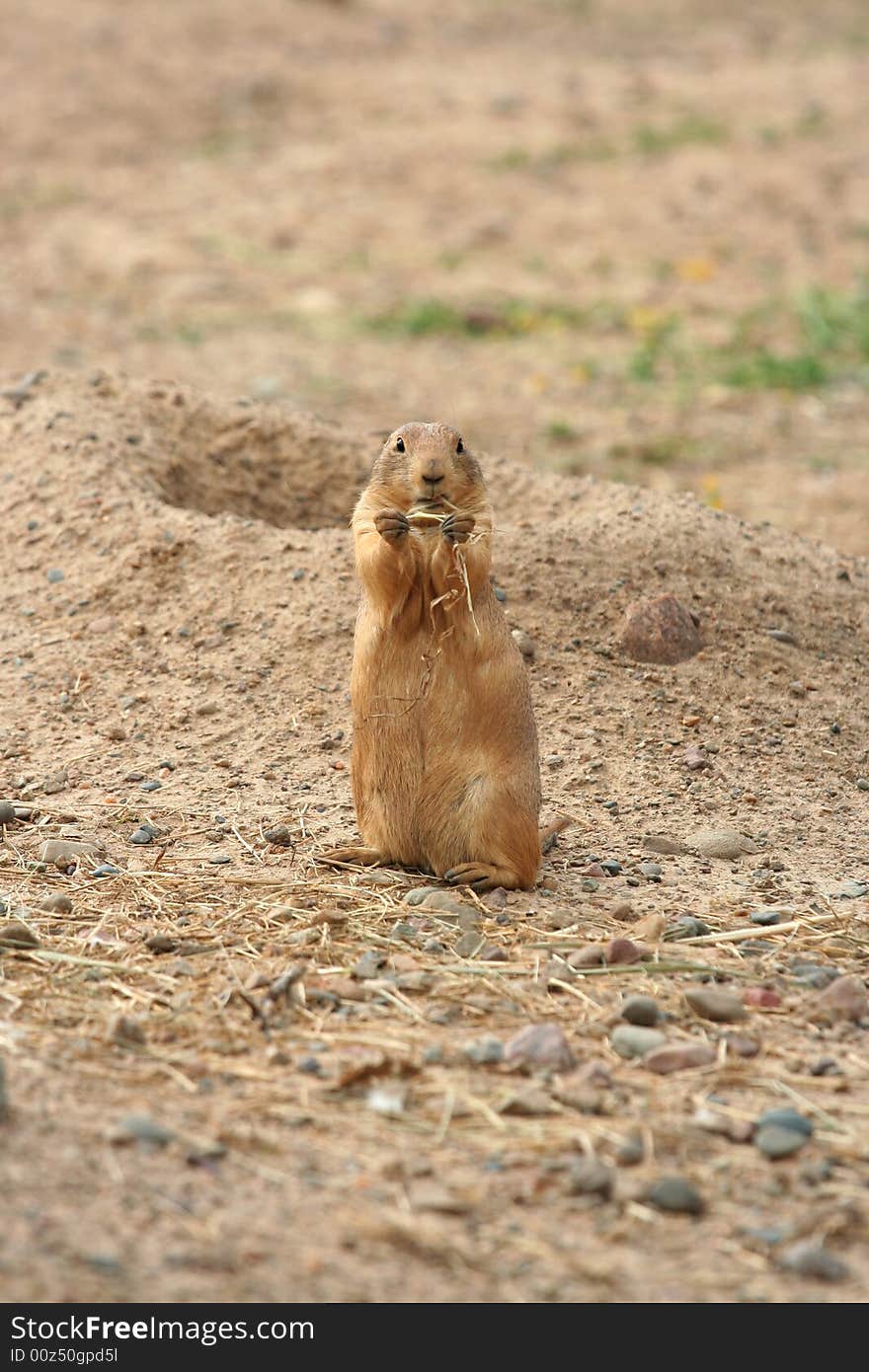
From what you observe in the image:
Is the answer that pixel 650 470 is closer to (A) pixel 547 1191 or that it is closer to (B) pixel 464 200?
(B) pixel 464 200

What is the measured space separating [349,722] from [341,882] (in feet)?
3.65

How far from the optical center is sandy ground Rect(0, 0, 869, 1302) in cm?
311

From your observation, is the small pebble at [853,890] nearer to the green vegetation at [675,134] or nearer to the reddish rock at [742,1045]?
the reddish rock at [742,1045]

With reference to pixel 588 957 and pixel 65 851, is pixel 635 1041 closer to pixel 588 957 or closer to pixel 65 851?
pixel 588 957

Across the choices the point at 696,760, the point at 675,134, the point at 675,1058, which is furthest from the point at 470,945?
the point at 675,134

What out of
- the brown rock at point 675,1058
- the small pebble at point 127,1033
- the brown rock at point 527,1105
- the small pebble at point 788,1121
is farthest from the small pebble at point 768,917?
the small pebble at point 127,1033

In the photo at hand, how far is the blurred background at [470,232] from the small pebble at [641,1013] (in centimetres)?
474

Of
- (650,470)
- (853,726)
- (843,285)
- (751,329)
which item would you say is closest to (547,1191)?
(853,726)

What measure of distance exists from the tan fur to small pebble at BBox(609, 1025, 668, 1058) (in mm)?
911

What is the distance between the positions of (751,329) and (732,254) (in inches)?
53.7

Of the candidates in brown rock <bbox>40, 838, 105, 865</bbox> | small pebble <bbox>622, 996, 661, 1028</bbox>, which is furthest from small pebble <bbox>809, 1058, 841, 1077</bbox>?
brown rock <bbox>40, 838, 105, 865</bbox>

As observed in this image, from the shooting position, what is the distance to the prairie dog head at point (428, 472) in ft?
14.9

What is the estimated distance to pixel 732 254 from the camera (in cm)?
1224

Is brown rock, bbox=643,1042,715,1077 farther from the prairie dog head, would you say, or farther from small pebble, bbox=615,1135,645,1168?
the prairie dog head
